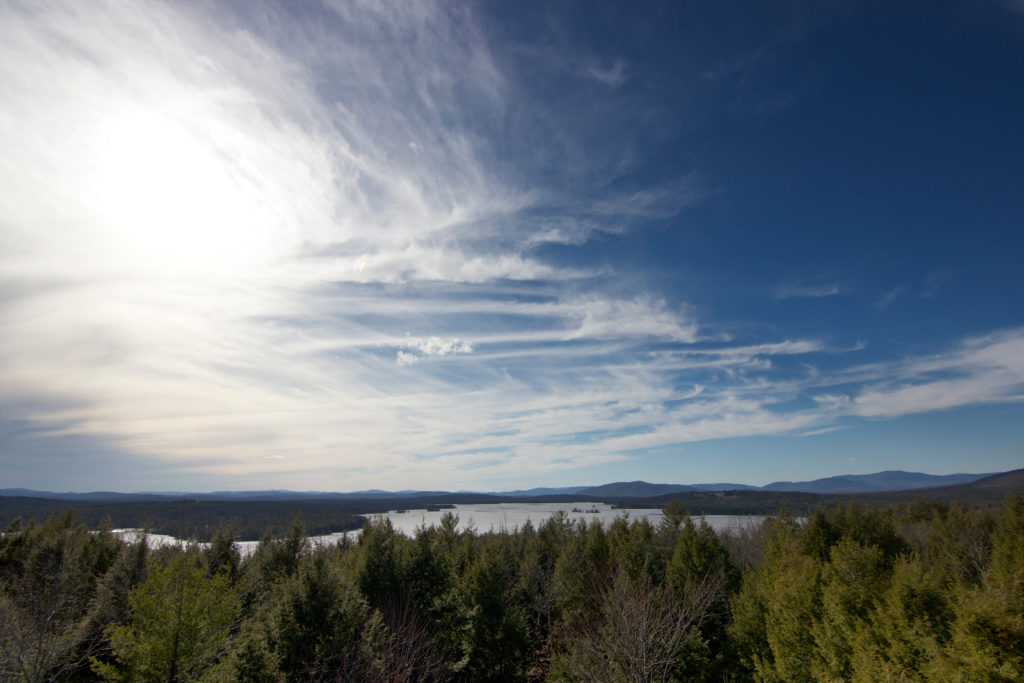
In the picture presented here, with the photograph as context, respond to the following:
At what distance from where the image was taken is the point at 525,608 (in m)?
43.7

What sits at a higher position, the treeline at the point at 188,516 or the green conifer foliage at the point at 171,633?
the green conifer foliage at the point at 171,633

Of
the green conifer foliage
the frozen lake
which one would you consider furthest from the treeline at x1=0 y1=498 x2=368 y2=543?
the green conifer foliage

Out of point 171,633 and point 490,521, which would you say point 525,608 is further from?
point 490,521

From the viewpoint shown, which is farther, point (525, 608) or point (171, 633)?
point (525, 608)

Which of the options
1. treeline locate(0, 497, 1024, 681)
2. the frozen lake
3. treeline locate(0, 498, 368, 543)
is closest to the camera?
treeline locate(0, 497, 1024, 681)

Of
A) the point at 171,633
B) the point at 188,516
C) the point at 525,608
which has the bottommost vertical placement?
the point at 525,608

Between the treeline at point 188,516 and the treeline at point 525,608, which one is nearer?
the treeline at point 525,608

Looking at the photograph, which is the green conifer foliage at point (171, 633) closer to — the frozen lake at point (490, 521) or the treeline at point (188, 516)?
the frozen lake at point (490, 521)

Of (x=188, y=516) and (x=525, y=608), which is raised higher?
(x=188, y=516)

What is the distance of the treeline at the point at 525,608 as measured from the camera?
20.9 metres

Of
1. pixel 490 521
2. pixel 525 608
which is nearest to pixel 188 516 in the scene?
pixel 490 521

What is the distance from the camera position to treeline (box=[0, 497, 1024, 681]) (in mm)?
20859

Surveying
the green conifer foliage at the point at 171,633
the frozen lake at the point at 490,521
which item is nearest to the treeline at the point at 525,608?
the green conifer foliage at the point at 171,633

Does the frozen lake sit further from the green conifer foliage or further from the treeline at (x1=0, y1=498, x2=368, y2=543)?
the green conifer foliage
